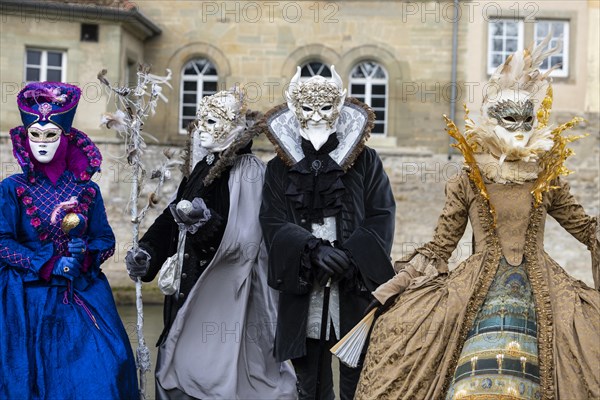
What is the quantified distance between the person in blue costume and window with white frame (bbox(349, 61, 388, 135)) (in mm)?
13295

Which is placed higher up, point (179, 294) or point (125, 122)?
point (125, 122)

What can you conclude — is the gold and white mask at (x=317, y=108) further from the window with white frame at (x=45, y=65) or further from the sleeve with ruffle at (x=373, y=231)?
the window with white frame at (x=45, y=65)

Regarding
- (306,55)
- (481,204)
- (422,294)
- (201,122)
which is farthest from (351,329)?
(306,55)

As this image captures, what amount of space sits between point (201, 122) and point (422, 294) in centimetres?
201

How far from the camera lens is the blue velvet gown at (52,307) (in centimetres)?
Result: 638

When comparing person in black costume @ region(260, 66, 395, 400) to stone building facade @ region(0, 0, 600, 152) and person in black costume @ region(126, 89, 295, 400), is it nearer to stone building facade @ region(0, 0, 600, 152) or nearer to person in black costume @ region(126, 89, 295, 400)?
person in black costume @ region(126, 89, 295, 400)

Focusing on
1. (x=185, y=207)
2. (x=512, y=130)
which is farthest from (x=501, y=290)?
(x=185, y=207)

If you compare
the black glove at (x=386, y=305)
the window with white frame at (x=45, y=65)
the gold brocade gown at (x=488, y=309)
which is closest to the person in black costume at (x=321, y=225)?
the black glove at (x=386, y=305)

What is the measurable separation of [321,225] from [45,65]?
497 inches

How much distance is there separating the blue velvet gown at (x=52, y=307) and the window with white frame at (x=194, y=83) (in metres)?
13.1

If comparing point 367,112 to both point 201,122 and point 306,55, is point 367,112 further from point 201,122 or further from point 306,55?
point 306,55

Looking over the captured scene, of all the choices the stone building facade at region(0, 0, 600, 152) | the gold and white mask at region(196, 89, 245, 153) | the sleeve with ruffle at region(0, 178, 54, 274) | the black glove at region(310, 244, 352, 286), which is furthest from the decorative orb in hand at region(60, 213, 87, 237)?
the stone building facade at region(0, 0, 600, 152)

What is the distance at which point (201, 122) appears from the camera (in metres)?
7.25

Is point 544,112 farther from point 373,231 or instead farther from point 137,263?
point 137,263
